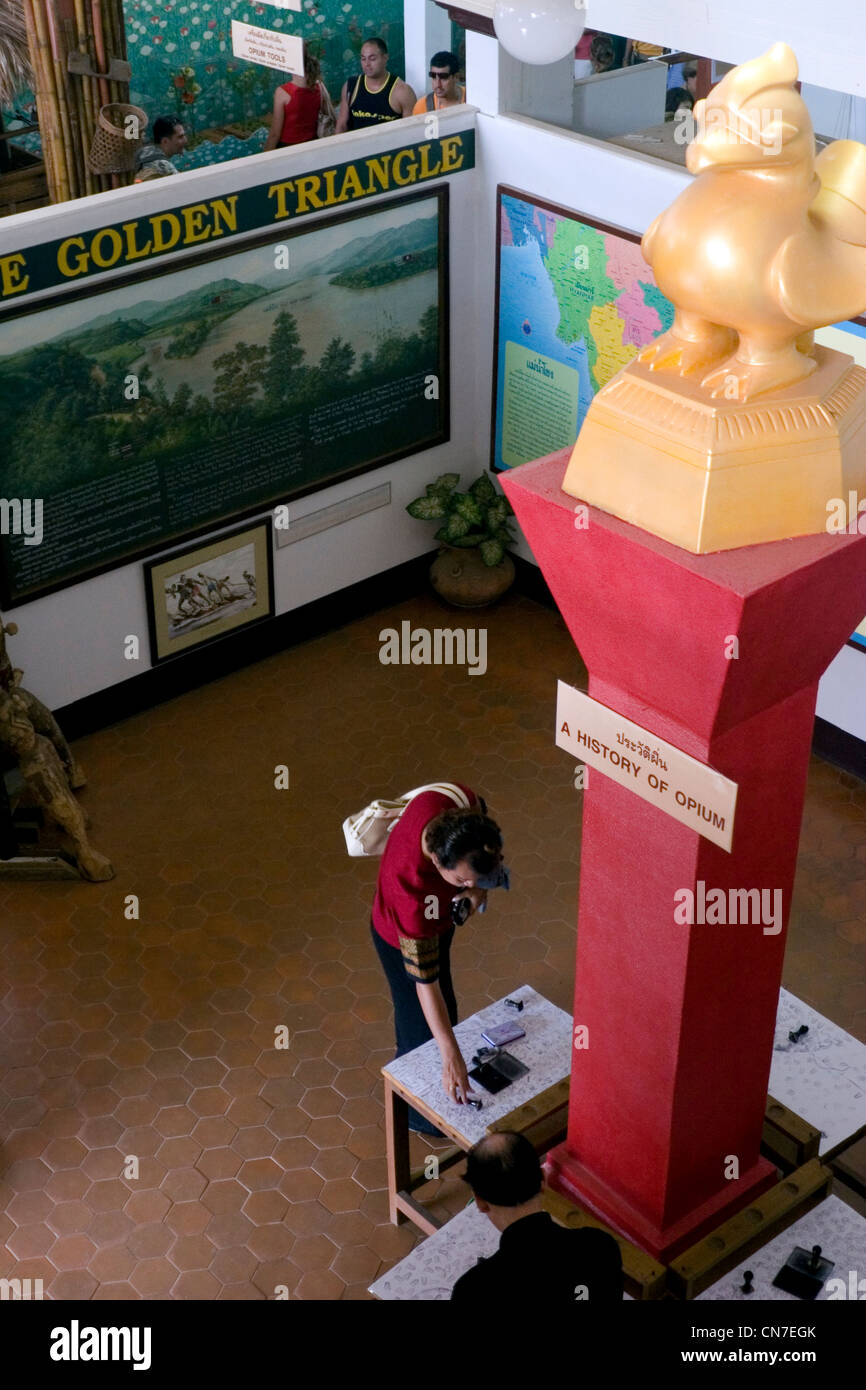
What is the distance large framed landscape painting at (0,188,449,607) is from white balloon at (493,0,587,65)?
62.8 inches

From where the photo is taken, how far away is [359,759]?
25.9 feet

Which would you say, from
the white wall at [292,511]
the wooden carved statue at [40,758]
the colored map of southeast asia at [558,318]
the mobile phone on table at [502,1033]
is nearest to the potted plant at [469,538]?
the white wall at [292,511]

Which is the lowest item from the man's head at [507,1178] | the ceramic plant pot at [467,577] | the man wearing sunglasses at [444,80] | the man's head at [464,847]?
the ceramic plant pot at [467,577]

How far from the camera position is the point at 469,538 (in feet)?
29.0

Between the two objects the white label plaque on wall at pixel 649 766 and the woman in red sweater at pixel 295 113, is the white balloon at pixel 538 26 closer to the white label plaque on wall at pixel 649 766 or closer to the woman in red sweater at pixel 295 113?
the white label plaque on wall at pixel 649 766

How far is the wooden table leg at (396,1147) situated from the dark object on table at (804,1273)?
1.40 m

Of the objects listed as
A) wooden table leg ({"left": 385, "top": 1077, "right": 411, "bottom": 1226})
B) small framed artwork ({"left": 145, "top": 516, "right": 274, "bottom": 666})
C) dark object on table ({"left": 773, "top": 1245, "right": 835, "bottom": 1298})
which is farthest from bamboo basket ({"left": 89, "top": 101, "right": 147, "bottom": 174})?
dark object on table ({"left": 773, "top": 1245, "right": 835, "bottom": 1298})

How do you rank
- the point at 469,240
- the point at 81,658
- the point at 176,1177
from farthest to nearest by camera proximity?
the point at 469,240 < the point at 81,658 < the point at 176,1177

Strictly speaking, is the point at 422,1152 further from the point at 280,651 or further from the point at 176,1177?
the point at 280,651

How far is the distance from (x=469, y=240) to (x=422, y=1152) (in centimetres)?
505

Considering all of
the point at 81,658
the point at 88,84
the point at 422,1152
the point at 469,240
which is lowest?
the point at 422,1152

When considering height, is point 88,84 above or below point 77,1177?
above

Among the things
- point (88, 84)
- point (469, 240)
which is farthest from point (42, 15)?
point (469, 240)

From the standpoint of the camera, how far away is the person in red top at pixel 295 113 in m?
10.1
